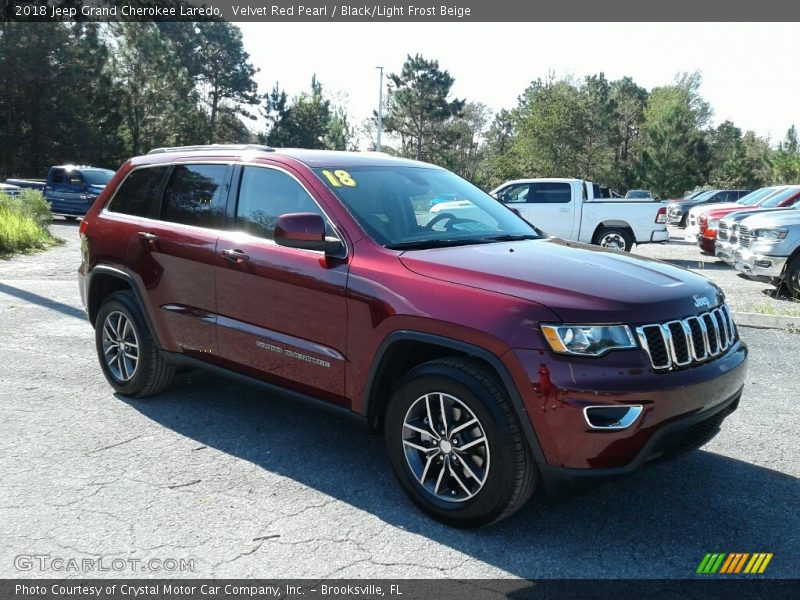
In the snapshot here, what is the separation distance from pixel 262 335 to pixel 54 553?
1.57 m

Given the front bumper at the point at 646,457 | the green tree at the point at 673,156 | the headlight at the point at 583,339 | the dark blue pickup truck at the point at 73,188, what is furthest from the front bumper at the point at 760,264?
the green tree at the point at 673,156

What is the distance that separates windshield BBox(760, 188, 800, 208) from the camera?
1502cm

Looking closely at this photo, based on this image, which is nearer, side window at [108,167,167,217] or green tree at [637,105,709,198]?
side window at [108,167,167,217]

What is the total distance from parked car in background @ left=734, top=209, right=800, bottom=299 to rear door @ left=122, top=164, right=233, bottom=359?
8189 millimetres

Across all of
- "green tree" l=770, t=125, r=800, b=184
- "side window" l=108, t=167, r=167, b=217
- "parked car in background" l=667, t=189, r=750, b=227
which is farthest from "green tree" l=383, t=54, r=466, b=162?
"side window" l=108, t=167, r=167, b=217

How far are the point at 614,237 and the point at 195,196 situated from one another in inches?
492

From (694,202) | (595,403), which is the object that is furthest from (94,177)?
(694,202)

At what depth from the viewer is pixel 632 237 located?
15766 millimetres

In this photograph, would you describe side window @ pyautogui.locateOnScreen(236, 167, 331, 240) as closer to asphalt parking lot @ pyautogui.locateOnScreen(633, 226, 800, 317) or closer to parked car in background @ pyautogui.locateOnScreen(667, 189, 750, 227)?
asphalt parking lot @ pyautogui.locateOnScreen(633, 226, 800, 317)

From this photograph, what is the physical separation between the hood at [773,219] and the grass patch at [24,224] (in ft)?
42.0

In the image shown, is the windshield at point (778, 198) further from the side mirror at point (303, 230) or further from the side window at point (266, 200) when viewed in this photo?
the side mirror at point (303, 230)

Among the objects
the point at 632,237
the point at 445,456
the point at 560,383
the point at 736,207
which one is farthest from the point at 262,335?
the point at 736,207

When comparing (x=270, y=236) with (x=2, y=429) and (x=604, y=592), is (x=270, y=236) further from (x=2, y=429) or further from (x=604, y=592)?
(x=604, y=592)

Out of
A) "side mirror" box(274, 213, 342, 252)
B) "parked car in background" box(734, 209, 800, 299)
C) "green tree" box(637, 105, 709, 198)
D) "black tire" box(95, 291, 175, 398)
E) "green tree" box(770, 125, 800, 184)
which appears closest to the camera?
"side mirror" box(274, 213, 342, 252)
